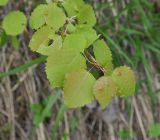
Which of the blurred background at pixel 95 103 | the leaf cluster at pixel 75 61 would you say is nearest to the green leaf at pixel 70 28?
the leaf cluster at pixel 75 61

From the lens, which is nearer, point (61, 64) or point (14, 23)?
point (61, 64)

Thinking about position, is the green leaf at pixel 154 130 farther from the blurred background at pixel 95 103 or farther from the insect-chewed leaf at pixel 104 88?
the insect-chewed leaf at pixel 104 88

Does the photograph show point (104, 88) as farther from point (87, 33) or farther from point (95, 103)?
point (95, 103)

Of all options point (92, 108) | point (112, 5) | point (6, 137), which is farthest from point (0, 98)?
point (112, 5)

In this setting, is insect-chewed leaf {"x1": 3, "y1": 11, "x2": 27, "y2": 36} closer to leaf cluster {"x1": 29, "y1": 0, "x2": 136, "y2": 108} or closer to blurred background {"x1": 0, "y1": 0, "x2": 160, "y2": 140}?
leaf cluster {"x1": 29, "y1": 0, "x2": 136, "y2": 108}

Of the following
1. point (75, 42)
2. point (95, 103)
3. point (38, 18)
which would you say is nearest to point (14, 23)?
point (38, 18)

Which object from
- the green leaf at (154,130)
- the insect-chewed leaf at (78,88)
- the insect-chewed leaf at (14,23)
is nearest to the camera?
the insect-chewed leaf at (78,88)
